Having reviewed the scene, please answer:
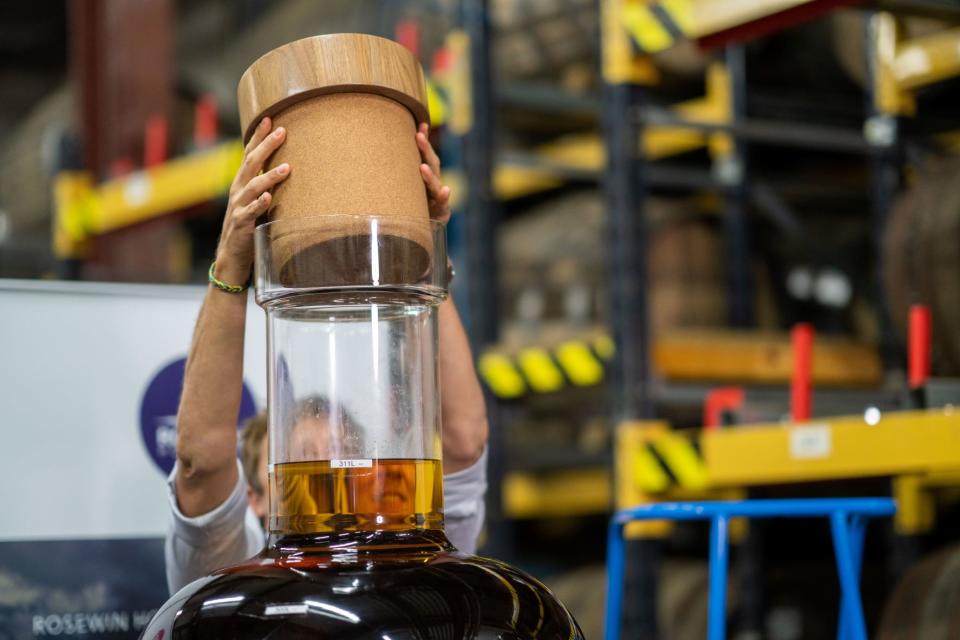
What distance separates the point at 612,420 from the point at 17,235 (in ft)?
16.5

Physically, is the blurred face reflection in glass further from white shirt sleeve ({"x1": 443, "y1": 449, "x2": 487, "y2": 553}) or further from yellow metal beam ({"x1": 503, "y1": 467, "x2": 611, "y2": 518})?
yellow metal beam ({"x1": 503, "y1": 467, "x2": 611, "y2": 518})

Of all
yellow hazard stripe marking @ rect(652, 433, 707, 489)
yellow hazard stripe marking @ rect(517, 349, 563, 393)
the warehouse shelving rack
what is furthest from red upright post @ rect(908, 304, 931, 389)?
yellow hazard stripe marking @ rect(517, 349, 563, 393)

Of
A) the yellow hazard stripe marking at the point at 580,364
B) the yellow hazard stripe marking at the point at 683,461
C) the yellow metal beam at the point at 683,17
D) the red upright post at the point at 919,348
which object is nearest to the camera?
the red upright post at the point at 919,348

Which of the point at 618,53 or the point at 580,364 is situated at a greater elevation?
the point at 618,53

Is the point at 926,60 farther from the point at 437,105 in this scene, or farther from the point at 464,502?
the point at 464,502

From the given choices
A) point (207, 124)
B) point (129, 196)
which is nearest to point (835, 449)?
point (207, 124)

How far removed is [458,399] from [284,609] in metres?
0.73

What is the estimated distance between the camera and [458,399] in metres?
1.96

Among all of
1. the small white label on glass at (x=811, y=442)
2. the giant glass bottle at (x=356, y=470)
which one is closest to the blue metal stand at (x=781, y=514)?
the giant glass bottle at (x=356, y=470)

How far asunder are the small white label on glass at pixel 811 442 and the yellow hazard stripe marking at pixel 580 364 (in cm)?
105

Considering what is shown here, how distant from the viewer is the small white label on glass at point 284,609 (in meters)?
1.26

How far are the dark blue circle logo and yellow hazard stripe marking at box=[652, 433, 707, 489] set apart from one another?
5.38 ft

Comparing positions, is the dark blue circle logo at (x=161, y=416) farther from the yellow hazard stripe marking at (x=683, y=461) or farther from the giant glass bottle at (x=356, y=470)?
the yellow hazard stripe marking at (x=683, y=461)

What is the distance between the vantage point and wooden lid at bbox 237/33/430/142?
1432 millimetres
